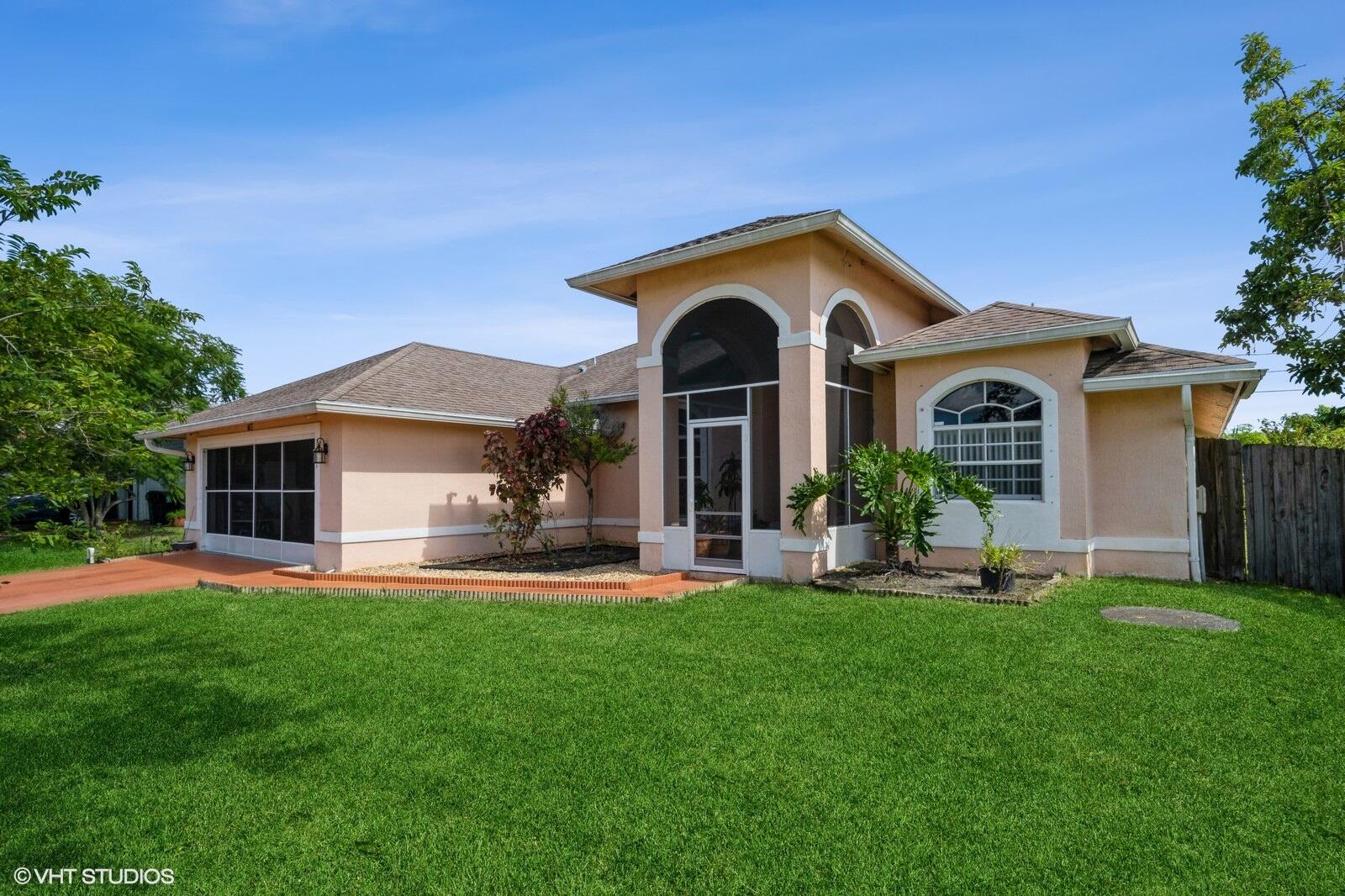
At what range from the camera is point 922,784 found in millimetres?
3600

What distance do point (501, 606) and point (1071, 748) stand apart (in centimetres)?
654

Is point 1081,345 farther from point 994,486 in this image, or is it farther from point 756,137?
point 756,137

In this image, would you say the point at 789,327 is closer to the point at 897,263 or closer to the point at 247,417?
the point at 897,263

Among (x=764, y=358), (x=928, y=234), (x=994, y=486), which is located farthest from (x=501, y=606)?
(x=928, y=234)

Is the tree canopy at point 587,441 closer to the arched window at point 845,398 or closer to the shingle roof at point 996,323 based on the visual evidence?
the arched window at point 845,398

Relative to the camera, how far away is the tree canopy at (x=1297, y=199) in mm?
12234

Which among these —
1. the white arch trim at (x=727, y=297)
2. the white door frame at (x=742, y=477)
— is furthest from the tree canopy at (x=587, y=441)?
the white door frame at (x=742, y=477)

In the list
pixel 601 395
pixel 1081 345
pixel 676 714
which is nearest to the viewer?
pixel 676 714

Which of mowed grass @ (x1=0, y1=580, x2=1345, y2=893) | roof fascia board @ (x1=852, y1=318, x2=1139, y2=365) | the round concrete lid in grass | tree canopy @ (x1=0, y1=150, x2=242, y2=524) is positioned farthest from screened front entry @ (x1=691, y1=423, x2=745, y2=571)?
tree canopy @ (x1=0, y1=150, x2=242, y2=524)

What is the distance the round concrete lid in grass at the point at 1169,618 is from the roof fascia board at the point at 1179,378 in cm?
318

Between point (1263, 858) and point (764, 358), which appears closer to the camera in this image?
point (1263, 858)

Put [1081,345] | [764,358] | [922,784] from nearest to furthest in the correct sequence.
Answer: [922,784]
[1081,345]
[764,358]

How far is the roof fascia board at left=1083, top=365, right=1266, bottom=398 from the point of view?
8430mm

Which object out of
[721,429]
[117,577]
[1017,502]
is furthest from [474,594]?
[117,577]
